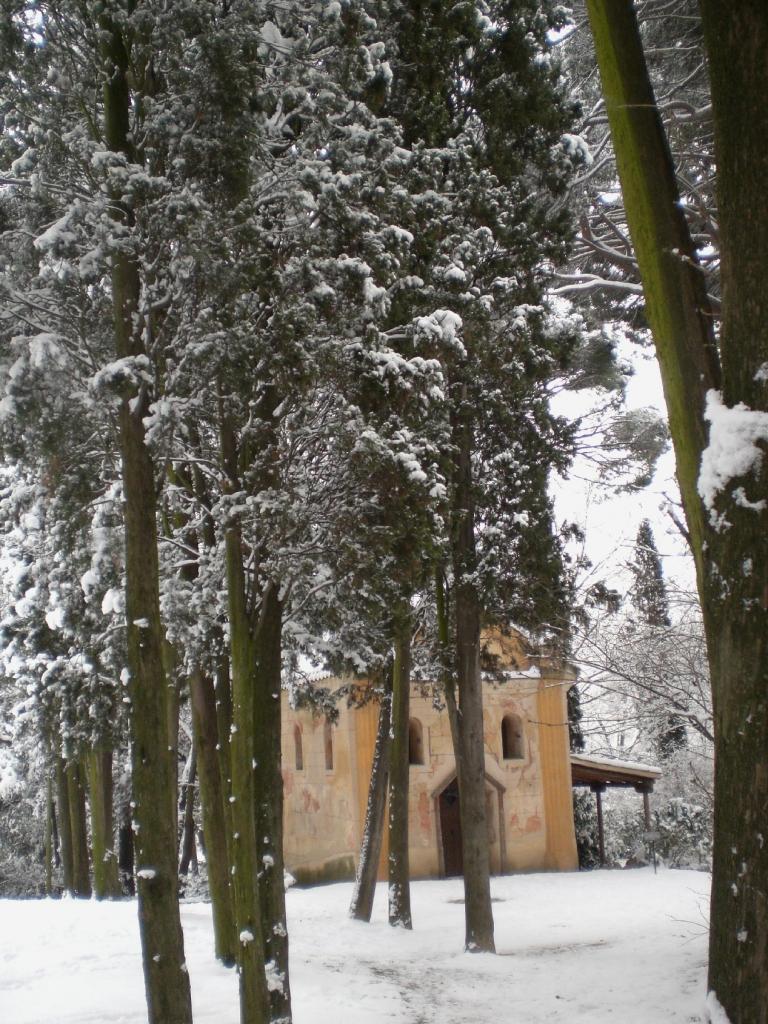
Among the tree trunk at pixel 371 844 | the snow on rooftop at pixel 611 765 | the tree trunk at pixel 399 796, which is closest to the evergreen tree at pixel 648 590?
the tree trunk at pixel 399 796

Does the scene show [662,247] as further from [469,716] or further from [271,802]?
[469,716]

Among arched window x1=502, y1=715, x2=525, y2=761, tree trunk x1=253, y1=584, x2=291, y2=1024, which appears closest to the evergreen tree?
tree trunk x1=253, y1=584, x2=291, y2=1024

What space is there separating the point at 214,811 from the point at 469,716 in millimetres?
3859

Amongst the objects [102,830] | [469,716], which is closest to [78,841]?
[102,830]

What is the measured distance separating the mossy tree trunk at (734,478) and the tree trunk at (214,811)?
7485 mm

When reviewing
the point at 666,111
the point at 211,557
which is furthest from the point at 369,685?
the point at 666,111

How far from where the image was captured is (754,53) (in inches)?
177

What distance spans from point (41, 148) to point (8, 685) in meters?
19.4

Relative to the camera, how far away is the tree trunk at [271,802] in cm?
856

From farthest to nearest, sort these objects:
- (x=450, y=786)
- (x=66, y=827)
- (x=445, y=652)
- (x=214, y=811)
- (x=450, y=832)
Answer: (x=450, y=786)
(x=450, y=832)
(x=66, y=827)
(x=445, y=652)
(x=214, y=811)

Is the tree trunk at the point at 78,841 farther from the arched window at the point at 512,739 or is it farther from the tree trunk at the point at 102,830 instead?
the arched window at the point at 512,739

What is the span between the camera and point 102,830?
2056 centimetres

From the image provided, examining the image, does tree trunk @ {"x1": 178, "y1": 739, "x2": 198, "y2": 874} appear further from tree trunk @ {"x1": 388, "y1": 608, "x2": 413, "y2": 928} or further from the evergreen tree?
the evergreen tree

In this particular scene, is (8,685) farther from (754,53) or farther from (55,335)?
(754,53)
